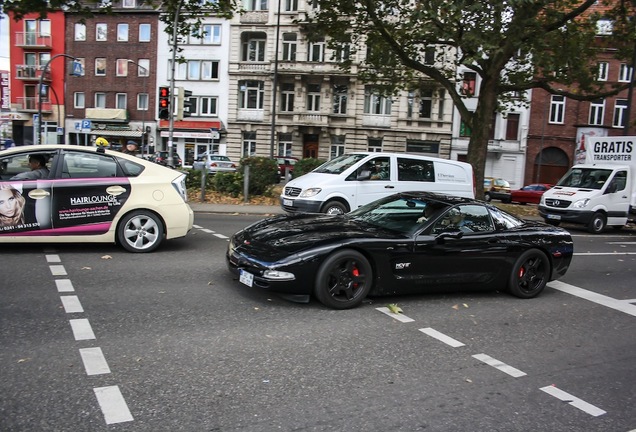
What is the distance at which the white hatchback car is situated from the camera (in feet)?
25.1

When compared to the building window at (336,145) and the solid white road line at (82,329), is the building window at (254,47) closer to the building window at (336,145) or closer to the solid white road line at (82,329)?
the building window at (336,145)

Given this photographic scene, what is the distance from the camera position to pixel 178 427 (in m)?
3.32

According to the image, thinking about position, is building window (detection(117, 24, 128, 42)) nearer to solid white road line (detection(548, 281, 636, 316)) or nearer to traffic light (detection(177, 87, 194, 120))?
traffic light (detection(177, 87, 194, 120))

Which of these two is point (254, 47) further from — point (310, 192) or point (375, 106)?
point (310, 192)

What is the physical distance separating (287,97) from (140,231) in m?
36.8

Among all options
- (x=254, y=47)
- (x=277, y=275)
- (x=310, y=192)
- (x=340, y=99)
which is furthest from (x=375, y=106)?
(x=277, y=275)

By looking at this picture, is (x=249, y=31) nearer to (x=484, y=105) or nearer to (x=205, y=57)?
(x=205, y=57)

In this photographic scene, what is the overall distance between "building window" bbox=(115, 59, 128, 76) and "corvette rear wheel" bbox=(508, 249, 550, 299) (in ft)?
152

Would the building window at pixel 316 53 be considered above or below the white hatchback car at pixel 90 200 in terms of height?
above

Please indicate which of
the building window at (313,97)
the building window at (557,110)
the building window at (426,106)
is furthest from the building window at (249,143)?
the building window at (557,110)

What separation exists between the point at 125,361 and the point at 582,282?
7.07 metres

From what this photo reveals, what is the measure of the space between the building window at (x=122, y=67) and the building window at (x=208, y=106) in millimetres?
7526

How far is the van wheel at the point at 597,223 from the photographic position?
1588 cm

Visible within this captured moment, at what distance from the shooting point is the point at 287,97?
4384 cm
